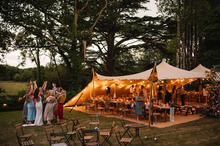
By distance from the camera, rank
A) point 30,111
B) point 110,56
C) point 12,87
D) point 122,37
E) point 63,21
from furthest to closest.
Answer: point 110,56 → point 122,37 → point 63,21 → point 12,87 → point 30,111

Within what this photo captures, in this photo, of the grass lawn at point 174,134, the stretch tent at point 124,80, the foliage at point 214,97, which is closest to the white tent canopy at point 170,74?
the stretch tent at point 124,80

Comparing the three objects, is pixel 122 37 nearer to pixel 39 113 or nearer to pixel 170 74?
pixel 170 74

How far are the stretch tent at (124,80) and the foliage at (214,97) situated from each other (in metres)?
0.78

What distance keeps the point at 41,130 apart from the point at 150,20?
41.3 feet

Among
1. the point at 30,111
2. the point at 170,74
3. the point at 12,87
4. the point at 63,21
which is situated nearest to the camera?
the point at 30,111

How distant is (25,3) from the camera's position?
45.5 ft

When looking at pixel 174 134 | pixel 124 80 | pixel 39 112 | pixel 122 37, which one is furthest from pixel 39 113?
pixel 122 37

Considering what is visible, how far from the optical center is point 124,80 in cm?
1314

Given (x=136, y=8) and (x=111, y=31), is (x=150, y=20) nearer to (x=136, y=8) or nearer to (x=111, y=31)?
(x=136, y=8)

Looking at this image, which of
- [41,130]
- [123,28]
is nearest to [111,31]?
[123,28]

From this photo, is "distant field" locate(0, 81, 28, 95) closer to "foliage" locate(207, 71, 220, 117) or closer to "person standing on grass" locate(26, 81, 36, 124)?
"person standing on grass" locate(26, 81, 36, 124)

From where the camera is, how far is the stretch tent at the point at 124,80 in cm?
945

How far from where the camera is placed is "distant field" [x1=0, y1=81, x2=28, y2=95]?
1418 cm

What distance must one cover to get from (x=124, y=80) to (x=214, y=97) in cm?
519
